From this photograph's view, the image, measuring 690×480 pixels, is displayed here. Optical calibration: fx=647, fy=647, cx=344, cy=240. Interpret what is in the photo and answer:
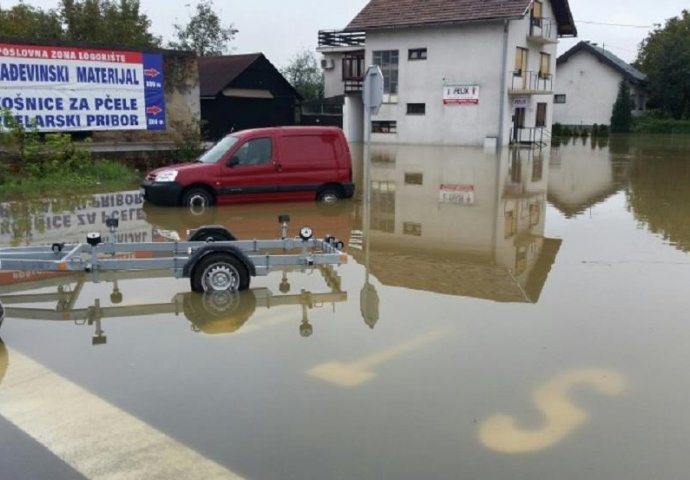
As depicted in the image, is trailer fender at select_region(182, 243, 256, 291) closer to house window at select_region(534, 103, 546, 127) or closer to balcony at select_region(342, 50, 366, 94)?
balcony at select_region(342, 50, 366, 94)

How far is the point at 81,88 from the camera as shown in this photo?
17.9 meters

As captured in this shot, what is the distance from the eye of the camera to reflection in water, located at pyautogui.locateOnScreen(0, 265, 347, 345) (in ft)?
20.3

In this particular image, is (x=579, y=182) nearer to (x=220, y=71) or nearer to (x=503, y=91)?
(x=503, y=91)

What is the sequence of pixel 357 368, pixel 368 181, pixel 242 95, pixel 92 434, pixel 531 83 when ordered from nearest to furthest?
1. pixel 92 434
2. pixel 357 368
3. pixel 368 181
4. pixel 242 95
5. pixel 531 83

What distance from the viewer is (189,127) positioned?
20.1 m

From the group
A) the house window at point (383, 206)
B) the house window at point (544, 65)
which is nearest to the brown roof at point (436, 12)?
the house window at point (544, 65)

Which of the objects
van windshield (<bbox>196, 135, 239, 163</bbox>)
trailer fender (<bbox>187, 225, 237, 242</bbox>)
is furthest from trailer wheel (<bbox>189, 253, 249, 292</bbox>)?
van windshield (<bbox>196, 135, 239, 163</bbox>)

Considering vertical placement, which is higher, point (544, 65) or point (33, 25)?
point (33, 25)

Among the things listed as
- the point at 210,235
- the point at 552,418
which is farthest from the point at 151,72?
the point at 552,418

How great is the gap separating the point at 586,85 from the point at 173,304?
2524 inches

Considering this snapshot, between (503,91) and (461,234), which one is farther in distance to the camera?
(503,91)

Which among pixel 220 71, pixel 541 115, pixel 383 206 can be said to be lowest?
pixel 383 206

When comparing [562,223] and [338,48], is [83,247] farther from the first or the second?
[338,48]

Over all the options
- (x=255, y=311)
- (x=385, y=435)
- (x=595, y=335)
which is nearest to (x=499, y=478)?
(x=385, y=435)
